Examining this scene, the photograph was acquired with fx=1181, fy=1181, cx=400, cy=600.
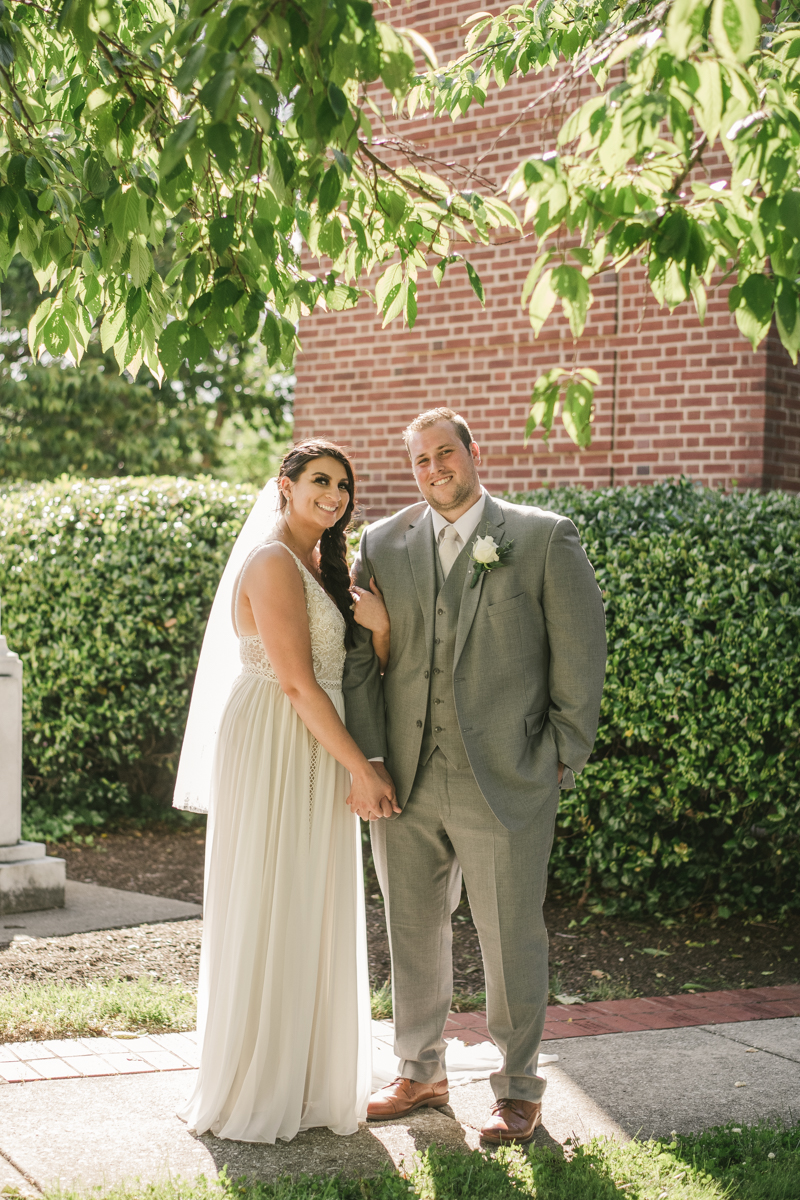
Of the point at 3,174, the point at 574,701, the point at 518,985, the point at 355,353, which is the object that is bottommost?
the point at 518,985

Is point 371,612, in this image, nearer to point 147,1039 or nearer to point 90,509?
point 147,1039

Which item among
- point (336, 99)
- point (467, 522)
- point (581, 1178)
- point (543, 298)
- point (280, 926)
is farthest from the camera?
point (467, 522)

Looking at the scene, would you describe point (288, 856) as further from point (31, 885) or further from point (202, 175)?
point (31, 885)

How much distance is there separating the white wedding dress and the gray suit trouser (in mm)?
154

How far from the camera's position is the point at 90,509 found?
28.9 ft

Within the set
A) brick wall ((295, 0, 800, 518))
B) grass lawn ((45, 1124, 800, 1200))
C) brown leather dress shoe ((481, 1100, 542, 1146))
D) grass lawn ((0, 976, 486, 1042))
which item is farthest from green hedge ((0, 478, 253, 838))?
grass lawn ((45, 1124, 800, 1200))

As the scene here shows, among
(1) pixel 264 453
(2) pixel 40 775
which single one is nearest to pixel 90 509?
(2) pixel 40 775

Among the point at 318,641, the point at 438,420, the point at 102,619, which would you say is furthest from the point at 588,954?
the point at 102,619

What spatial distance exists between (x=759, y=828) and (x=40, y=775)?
540 cm

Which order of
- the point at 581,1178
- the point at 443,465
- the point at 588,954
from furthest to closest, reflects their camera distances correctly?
the point at 588,954
the point at 443,465
the point at 581,1178

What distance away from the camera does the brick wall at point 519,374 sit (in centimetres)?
780

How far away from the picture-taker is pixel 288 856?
389cm

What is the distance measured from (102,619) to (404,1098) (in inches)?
206

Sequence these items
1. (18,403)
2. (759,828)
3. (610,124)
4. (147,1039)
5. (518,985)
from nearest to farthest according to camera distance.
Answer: (610,124) → (518,985) → (147,1039) → (759,828) → (18,403)
